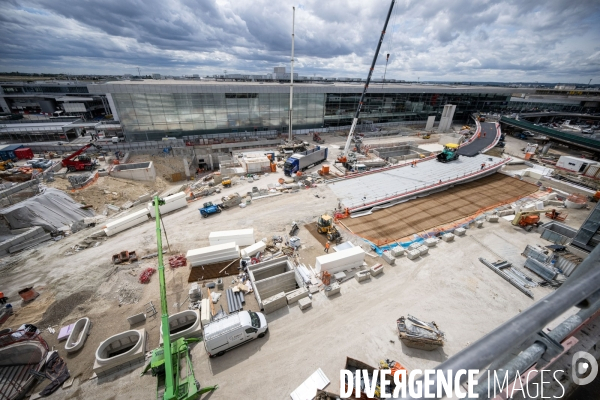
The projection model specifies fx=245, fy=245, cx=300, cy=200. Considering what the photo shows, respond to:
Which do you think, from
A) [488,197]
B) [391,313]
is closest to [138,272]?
[391,313]

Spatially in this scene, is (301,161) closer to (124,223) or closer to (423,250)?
(423,250)

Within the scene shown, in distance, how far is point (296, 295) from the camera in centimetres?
1631

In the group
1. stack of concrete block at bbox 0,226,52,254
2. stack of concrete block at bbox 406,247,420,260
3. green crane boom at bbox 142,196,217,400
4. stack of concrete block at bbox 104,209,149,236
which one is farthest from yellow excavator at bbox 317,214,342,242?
stack of concrete block at bbox 0,226,52,254

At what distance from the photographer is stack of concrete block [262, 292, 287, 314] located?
15.4 meters

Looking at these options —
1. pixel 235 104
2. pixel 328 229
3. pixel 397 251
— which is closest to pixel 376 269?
pixel 397 251

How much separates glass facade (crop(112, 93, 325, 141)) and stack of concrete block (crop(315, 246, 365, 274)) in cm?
4199

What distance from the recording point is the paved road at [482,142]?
41.2m

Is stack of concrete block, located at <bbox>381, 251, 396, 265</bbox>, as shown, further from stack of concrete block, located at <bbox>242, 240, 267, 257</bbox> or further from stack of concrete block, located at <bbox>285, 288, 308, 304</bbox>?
stack of concrete block, located at <bbox>242, 240, 267, 257</bbox>

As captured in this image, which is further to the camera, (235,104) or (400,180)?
(235,104)

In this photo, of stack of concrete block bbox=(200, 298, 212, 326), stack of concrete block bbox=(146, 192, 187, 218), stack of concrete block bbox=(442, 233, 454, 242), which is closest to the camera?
stack of concrete block bbox=(200, 298, 212, 326)

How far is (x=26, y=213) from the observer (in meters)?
25.0

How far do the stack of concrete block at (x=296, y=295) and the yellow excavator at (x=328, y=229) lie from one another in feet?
20.8

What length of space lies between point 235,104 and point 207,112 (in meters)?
5.76

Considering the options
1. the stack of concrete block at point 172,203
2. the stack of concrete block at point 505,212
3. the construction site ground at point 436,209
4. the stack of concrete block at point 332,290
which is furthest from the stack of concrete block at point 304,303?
the stack of concrete block at point 505,212
